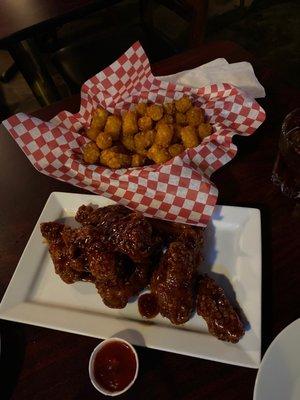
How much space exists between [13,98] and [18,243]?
2877mm

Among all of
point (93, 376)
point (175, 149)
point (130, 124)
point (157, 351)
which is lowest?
point (157, 351)

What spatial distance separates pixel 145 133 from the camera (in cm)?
171

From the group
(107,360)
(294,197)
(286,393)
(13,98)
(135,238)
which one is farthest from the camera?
(13,98)

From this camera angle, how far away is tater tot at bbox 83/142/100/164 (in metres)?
1.64

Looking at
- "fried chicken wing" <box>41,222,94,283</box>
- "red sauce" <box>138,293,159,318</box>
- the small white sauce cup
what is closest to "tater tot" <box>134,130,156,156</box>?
"fried chicken wing" <box>41,222,94,283</box>

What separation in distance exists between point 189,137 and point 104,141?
A: 16.4 inches

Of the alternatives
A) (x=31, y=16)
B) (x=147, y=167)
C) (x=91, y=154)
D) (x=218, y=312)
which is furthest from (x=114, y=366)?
(x=31, y=16)

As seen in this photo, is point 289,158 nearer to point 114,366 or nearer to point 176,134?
point 176,134

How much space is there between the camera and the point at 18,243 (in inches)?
58.9

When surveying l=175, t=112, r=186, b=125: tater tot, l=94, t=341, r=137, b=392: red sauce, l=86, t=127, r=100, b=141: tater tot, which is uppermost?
l=86, t=127, r=100, b=141: tater tot

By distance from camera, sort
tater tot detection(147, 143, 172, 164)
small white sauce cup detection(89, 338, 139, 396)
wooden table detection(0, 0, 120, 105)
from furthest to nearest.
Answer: wooden table detection(0, 0, 120, 105) < tater tot detection(147, 143, 172, 164) < small white sauce cup detection(89, 338, 139, 396)

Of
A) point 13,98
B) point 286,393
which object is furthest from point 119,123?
point 13,98

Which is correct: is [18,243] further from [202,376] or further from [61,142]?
[202,376]

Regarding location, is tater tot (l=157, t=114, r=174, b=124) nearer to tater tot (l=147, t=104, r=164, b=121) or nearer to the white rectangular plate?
tater tot (l=147, t=104, r=164, b=121)
